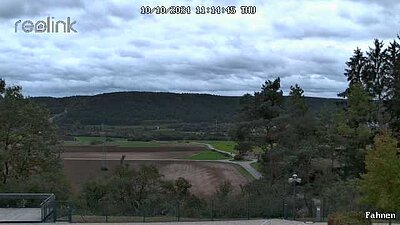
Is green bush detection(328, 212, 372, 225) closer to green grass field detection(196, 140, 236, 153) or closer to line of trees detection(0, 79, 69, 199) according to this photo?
line of trees detection(0, 79, 69, 199)

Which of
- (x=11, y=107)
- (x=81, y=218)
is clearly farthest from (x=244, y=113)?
(x=81, y=218)

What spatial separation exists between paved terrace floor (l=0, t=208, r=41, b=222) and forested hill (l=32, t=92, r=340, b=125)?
63038 millimetres

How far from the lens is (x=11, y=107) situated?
153 ft

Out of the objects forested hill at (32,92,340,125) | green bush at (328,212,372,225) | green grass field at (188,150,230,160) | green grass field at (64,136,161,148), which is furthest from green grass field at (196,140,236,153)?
green bush at (328,212,372,225)

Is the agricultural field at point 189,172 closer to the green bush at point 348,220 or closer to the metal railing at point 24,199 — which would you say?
the metal railing at point 24,199

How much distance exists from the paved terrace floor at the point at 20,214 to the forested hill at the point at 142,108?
63038 mm

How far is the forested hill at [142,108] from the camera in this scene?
100812 mm

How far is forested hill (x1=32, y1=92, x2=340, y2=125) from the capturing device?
10081cm

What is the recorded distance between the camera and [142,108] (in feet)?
368

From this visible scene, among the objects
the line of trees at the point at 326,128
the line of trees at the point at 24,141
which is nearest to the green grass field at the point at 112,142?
the line of trees at the point at 326,128

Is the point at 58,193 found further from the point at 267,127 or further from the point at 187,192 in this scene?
the point at 267,127

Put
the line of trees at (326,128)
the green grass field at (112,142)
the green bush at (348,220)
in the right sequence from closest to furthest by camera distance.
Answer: the green bush at (348,220) < the line of trees at (326,128) < the green grass field at (112,142)

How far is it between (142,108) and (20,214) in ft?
264

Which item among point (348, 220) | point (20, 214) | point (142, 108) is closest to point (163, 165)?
point (20, 214)
